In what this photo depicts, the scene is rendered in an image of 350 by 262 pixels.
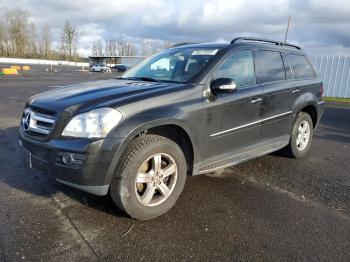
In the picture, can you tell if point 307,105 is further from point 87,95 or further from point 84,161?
point 84,161

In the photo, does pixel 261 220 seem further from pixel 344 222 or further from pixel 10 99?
pixel 10 99

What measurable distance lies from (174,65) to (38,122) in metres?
1.79

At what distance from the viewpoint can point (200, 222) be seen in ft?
10.4

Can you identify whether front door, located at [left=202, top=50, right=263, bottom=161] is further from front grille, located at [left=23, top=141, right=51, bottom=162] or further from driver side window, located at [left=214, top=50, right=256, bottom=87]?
front grille, located at [left=23, top=141, right=51, bottom=162]

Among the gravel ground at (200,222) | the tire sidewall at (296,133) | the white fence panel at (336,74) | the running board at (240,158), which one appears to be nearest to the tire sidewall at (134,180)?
the gravel ground at (200,222)

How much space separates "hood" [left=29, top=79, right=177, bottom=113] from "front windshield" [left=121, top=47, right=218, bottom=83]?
1.01 ft

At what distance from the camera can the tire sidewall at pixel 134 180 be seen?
9.68 ft

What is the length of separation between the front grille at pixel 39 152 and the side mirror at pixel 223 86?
1806 mm

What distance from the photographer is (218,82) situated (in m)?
3.49

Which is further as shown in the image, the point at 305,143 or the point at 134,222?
the point at 305,143

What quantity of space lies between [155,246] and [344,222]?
1.93m

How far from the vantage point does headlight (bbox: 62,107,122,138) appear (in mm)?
2807

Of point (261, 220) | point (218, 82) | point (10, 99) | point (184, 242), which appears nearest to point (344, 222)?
point (261, 220)

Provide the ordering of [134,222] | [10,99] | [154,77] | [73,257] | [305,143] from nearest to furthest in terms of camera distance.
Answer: [73,257] < [134,222] < [154,77] < [305,143] < [10,99]
